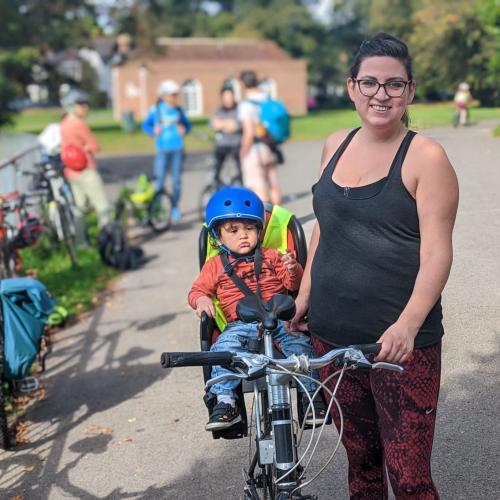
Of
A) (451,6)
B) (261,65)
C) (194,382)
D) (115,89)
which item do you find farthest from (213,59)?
(194,382)

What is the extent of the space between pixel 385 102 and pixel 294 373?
0.94 metres

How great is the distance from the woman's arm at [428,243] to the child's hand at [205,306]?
1.03m

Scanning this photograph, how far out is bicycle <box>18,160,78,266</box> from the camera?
10.8 metres

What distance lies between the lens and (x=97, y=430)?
5855 millimetres

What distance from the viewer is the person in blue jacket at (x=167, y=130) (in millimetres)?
13539

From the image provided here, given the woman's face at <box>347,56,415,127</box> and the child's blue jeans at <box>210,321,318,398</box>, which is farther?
the child's blue jeans at <box>210,321,318,398</box>

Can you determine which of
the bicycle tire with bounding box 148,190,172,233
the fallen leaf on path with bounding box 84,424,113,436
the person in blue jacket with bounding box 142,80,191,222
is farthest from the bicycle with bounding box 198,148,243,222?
the fallen leaf on path with bounding box 84,424,113,436

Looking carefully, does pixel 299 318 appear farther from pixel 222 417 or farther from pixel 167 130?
pixel 167 130

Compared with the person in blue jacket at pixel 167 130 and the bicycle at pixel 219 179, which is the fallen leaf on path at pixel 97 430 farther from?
the person in blue jacket at pixel 167 130

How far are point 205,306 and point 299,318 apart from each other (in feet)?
1.49

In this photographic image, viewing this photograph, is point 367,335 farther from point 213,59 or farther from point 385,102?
point 213,59

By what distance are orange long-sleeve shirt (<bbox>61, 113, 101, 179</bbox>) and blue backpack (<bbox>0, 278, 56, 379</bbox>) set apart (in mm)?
5376

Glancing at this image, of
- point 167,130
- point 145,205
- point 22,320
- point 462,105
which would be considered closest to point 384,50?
point 462,105

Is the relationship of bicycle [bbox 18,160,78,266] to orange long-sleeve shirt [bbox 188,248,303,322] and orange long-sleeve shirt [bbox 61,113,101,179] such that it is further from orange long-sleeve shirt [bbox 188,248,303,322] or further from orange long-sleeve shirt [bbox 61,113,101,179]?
orange long-sleeve shirt [bbox 188,248,303,322]
